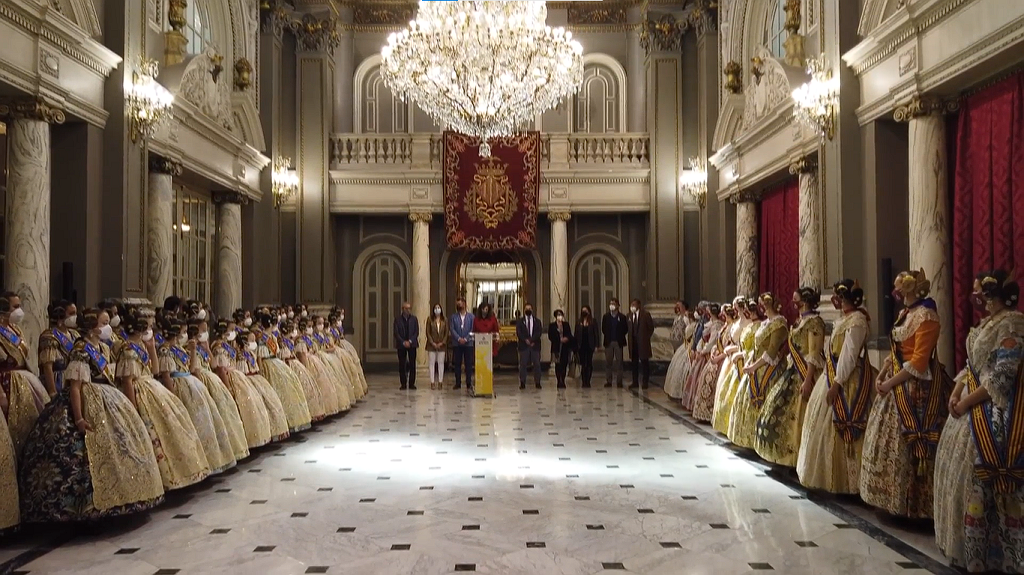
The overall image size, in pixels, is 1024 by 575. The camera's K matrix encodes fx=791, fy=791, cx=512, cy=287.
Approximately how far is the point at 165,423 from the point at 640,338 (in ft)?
28.5

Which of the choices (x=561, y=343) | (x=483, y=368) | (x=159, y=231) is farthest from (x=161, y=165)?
(x=561, y=343)

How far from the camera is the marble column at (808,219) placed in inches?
349

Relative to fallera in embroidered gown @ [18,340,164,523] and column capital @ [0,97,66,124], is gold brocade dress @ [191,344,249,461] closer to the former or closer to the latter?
fallera in embroidered gown @ [18,340,164,523]

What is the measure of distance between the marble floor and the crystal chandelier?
4206 millimetres

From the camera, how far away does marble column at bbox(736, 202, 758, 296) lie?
11648mm

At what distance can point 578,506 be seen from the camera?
5.36m

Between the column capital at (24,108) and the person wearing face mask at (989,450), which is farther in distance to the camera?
the column capital at (24,108)

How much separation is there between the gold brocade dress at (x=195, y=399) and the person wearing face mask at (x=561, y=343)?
767cm

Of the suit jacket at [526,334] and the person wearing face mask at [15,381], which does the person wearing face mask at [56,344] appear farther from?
the suit jacket at [526,334]

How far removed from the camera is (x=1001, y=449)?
377cm

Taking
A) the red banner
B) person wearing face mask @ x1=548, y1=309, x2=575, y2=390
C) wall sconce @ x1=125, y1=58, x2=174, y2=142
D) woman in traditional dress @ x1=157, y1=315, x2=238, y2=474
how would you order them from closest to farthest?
woman in traditional dress @ x1=157, y1=315, x2=238, y2=474 → wall sconce @ x1=125, y1=58, x2=174, y2=142 → person wearing face mask @ x1=548, y1=309, x2=575, y2=390 → the red banner

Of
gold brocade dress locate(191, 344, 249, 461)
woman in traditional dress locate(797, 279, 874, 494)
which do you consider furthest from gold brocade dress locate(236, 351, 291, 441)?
woman in traditional dress locate(797, 279, 874, 494)

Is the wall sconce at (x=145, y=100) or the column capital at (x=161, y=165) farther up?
the wall sconce at (x=145, y=100)

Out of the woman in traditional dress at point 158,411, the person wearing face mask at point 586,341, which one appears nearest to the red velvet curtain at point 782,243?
the person wearing face mask at point 586,341
